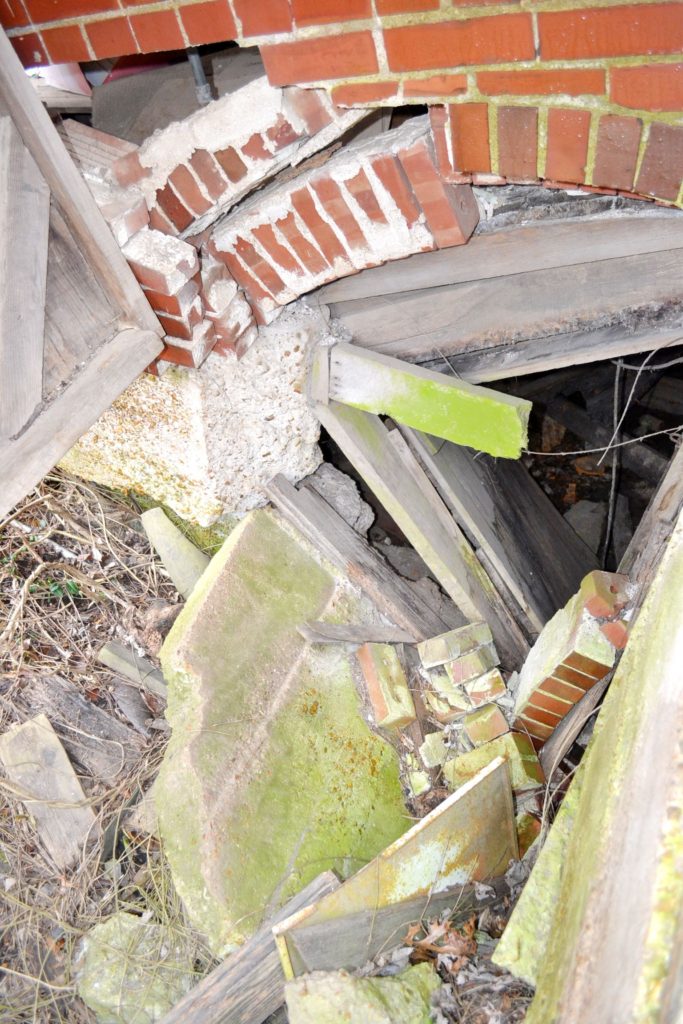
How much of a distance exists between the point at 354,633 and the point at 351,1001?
1.18m

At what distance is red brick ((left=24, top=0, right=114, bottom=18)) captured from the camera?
1953 mm

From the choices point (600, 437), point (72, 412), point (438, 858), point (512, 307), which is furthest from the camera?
point (600, 437)

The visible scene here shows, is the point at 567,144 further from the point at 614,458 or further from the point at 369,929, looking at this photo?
the point at 369,929

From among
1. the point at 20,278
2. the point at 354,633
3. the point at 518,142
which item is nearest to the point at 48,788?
the point at 354,633

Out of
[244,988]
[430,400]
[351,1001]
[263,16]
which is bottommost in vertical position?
[244,988]

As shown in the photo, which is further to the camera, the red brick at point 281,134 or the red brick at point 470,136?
the red brick at point 281,134

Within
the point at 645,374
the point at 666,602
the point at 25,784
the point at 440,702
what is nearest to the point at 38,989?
the point at 25,784

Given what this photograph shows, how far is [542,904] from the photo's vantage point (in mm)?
2078

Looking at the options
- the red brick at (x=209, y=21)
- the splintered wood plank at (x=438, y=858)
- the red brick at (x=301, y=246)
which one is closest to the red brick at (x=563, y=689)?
the splintered wood plank at (x=438, y=858)

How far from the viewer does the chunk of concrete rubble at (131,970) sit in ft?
8.48

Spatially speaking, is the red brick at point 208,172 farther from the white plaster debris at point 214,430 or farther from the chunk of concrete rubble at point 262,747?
the chunk of concrete rubble at point 262,747

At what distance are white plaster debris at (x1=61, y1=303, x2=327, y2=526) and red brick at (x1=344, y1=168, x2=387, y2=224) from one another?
0.57m

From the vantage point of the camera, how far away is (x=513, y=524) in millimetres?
3832

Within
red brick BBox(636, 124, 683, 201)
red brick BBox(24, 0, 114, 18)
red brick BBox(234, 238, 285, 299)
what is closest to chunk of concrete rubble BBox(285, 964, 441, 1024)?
red brick BBox(234, 238, 285, 299)
